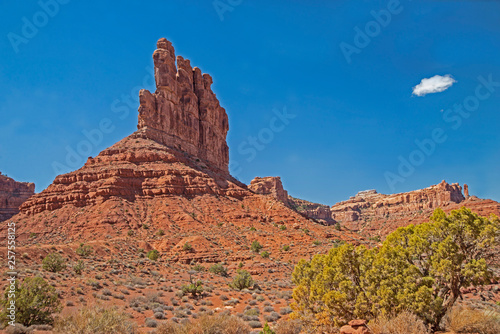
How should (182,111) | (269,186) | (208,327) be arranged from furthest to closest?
(269,186) < (182,111) < (208,327)

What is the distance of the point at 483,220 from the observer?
40.7ft

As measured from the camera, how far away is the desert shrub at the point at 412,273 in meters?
11.7

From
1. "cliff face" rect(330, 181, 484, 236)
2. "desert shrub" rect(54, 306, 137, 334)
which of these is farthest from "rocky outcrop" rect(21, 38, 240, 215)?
"cliff face" rect(330, 181, 484, 236)

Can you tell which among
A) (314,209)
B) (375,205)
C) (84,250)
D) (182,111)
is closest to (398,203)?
(375,205)

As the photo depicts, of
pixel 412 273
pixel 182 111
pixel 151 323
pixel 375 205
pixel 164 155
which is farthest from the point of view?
pixel 375 205

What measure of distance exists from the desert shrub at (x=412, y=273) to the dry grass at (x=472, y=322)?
41cm

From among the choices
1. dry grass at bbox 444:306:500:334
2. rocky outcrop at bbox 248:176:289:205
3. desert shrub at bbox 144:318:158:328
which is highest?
rocky outcrop at bbox 248:176:289:205

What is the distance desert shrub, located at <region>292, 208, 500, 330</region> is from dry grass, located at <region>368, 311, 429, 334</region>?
538mm

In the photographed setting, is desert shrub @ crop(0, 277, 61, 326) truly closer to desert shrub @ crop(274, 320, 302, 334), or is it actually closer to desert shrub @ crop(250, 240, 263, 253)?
desert shrub @ crop(274, 320, 302, 334)

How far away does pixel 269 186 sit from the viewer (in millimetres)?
127500

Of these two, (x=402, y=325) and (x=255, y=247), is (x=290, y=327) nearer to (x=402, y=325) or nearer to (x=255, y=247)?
(x=402, y=325)

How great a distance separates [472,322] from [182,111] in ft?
265

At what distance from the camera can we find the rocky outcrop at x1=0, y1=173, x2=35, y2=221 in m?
104

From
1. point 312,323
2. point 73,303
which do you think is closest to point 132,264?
point 73,303
